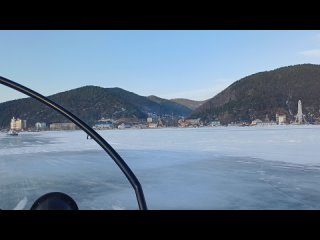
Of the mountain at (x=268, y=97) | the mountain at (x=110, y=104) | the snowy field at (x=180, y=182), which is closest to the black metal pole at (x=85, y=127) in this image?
the snowy field at (x=180, y=182)

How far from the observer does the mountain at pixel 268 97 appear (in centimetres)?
1241

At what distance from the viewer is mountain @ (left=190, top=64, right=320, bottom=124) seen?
12.4 m

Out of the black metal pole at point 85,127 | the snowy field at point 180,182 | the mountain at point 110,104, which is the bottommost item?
the snowy field at point 180,182

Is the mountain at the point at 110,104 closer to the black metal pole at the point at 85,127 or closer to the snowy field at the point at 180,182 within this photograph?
the snowy field at the point at 180,182

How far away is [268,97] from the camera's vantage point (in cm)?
1467

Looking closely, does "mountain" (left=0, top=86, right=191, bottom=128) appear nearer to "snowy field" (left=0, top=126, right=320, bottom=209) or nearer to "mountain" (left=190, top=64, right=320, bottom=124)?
"snowy field" (left=0, top=126, right=320, bottom=209)

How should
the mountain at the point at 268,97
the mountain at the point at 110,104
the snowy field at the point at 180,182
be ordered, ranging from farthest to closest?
1. the mountain at the point at 268,97
2. the mountain at the point at 110,104
3. the snowy field at the point at 180,182

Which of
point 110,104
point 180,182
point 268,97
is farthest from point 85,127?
point 268,97

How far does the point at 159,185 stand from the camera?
19.7 feet

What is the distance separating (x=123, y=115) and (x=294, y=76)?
7.55 m

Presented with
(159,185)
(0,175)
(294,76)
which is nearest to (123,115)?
(159,185)

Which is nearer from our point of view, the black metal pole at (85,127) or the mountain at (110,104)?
the black metal pole at (85,127)

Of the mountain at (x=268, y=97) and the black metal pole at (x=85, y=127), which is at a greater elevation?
the mountain at (x=268, y=97)
